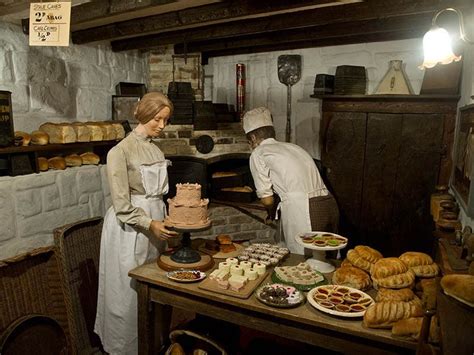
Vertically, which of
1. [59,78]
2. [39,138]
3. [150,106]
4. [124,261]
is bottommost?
[124,261]

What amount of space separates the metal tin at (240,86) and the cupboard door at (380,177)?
155cm

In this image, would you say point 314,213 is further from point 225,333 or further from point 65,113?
point 65,113

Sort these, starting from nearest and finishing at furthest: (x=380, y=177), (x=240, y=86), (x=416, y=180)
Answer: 1. (x=416, y=180)
2. (x=380, y=177)
3. (x=240, y=86)

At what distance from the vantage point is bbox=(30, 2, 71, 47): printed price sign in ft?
6.60

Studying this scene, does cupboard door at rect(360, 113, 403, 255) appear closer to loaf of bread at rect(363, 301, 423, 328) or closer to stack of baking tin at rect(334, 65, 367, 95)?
stack of baking tin at rect(334, 65, 367, 95)

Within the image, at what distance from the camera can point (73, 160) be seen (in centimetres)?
303

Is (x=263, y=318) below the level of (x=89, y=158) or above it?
below

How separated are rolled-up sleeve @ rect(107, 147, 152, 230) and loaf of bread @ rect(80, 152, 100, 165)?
0.93 metres

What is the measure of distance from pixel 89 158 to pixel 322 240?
2048 millimetres

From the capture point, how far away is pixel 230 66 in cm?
467

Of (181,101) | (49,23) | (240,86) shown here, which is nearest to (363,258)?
(49,23)

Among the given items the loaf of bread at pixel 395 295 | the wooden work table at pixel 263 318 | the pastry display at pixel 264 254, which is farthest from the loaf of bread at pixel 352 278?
the pastry display at pixel 264 254

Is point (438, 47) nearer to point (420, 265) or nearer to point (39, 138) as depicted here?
point (420, 265)

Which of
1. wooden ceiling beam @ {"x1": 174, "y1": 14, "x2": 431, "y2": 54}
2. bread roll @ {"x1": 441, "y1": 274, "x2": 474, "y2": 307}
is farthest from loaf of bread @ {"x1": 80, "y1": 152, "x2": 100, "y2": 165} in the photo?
bread roll @ {"x1": 441, "y1": 274, "x2": 474, "y2": 307}
